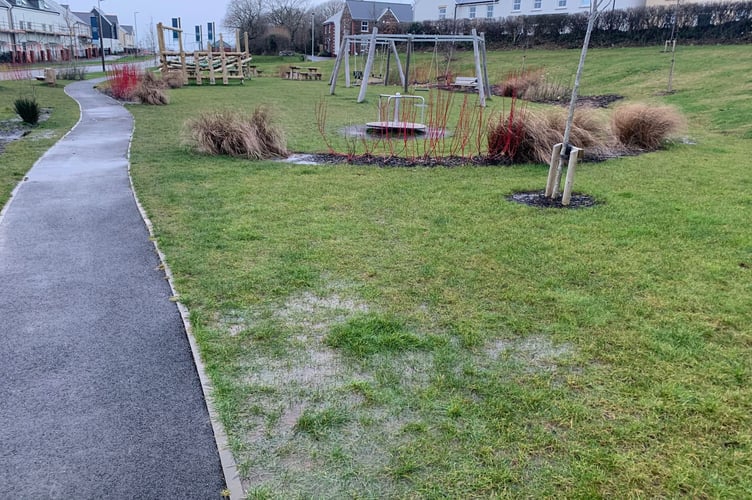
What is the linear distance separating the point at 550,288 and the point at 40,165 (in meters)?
8.36

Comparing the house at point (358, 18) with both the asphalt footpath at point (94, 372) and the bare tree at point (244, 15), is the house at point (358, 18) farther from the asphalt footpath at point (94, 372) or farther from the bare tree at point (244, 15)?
the asphalt footpath at point (94, 372)

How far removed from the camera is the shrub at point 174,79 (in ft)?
85.9

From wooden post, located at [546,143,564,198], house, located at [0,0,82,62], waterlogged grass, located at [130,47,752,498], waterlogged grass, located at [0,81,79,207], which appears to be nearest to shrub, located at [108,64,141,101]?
waterlogged grass, located at [0,81,79,207]

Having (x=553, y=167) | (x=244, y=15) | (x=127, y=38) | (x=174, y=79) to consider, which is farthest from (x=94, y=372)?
(x=127, y=38)

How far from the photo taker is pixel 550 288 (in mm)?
4242

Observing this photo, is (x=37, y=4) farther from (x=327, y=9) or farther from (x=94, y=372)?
(x=94, y=372)

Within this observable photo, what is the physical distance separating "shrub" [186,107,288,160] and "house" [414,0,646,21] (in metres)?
39.5

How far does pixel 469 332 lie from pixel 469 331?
11 millimetres

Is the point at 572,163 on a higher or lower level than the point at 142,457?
higher

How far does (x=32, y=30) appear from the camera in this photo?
65.2m

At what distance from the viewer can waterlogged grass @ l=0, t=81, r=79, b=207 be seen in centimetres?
824

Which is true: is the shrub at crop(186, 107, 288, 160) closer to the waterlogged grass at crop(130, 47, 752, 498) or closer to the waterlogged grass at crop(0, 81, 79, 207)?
the waterlogged grass at crop(130, 47, 752, 498)

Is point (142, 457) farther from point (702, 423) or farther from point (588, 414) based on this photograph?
point (702, 423)

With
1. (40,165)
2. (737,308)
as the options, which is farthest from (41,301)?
(40,165)
